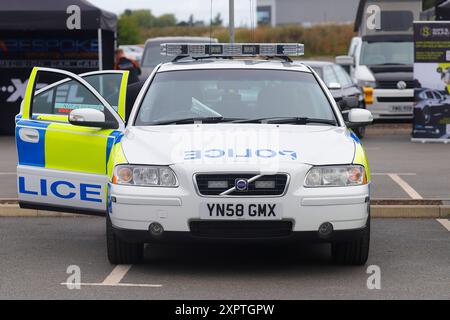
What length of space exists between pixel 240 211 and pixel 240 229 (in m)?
0.15

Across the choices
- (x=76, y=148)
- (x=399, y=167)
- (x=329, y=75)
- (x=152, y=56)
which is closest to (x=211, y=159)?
(x=76, y=148)

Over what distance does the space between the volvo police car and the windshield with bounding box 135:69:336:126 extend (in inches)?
0.5

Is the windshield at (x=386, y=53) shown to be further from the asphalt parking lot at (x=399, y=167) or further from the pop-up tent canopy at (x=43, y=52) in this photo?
the pop-up tent canopy at (x=43, y=52)

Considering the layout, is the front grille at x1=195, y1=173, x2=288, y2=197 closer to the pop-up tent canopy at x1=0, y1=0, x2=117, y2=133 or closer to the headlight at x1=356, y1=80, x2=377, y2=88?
the pop-up tent canopy at x1=0, y1=0, x2=117, y2=133

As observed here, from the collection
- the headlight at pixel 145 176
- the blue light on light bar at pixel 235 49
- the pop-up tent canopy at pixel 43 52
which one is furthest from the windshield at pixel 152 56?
the headlight at pixel 145 176

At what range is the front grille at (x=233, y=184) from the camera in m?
8.20

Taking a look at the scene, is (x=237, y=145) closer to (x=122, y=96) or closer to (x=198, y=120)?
(x=198, y=120)

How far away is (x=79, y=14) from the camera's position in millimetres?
19219

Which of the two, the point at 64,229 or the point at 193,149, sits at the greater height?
the point at 193,149

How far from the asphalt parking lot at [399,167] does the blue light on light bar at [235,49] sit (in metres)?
3.09

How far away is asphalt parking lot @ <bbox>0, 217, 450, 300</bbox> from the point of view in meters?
7.92
